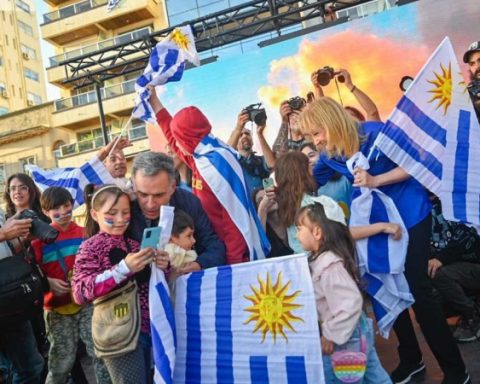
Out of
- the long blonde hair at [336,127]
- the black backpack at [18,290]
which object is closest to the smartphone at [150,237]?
the black backpack at [18,290]

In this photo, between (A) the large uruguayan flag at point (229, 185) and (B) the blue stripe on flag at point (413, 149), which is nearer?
(B) the blue stripe on flag at point (413, 149)

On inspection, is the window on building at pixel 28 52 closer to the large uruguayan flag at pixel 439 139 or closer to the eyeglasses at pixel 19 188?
the eyeglasses at pixel 19 188

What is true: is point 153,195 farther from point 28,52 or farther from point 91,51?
point 28,52

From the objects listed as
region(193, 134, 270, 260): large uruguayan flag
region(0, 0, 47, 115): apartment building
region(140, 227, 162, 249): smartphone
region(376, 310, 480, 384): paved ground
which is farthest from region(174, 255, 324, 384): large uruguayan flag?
region(0, 0, 47, 115): apartment building

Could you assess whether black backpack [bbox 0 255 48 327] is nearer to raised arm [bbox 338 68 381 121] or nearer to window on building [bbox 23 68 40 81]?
raised arm [bbox 338 68 381 121]

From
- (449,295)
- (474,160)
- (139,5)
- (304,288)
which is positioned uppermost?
(139,5)

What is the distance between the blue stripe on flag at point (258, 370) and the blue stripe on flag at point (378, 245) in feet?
3.13

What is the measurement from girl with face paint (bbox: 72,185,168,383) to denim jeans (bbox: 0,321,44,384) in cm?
147

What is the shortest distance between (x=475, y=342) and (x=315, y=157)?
6.26ft

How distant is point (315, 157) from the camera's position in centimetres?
398

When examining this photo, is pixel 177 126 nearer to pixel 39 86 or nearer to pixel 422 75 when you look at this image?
pixel 422 75

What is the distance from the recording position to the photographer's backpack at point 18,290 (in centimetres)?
295

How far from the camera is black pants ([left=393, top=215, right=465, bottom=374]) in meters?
2.83

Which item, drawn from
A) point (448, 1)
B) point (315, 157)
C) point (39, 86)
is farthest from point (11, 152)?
point (315, 157)
